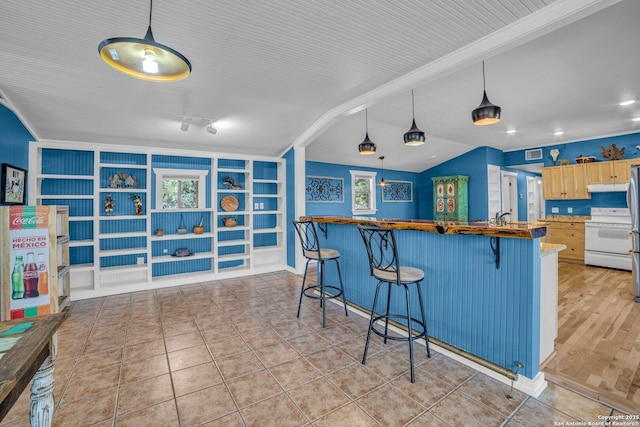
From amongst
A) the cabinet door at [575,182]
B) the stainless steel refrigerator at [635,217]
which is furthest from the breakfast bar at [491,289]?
the cabinet door at [575,182]

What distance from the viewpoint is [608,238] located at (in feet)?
18.0

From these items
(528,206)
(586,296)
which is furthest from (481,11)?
(528,206)

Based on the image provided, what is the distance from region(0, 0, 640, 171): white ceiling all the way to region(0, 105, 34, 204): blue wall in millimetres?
148

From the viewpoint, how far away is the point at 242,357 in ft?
8.38

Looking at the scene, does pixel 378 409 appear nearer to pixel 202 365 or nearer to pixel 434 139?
pixel 202 365

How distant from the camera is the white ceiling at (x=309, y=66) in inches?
84.6

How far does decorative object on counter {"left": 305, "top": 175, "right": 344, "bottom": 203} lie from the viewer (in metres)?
6.99

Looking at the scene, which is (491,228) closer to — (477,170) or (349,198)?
(349,198)

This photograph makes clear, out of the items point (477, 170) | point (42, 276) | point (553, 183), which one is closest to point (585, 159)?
point (553, 183)

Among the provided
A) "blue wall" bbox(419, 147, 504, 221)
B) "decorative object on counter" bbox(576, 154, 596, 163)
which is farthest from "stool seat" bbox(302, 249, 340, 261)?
"decorative object on counter" bbox(576, 154, 596, 163)

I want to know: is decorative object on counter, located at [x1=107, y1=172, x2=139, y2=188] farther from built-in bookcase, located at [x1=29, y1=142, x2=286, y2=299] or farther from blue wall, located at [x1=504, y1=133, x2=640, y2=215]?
blue wall, located at [x1=504, y1=133, x2=640, y2=215]

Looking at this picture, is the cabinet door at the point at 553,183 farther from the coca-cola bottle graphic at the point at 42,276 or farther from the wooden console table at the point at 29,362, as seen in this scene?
the coca-cola bottle graphic at the point at 42,276

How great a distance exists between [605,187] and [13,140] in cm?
966

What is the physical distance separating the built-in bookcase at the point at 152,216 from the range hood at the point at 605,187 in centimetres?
637
